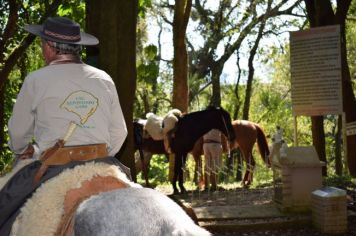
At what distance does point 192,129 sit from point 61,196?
8.78 meters

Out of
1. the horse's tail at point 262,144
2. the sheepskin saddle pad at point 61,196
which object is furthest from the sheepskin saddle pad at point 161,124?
the sheepskin saddle pad at point 61,196

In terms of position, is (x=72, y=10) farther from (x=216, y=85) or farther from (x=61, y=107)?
(x=216, y=85)

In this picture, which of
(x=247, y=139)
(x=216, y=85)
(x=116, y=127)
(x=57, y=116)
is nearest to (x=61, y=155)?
(x=57, y=116)

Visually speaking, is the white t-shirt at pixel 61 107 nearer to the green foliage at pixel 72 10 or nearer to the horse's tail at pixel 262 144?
the green foliage at pixel 72 10

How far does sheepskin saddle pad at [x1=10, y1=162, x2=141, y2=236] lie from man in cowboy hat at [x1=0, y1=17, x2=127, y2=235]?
3.7 inches

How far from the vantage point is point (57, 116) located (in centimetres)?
310

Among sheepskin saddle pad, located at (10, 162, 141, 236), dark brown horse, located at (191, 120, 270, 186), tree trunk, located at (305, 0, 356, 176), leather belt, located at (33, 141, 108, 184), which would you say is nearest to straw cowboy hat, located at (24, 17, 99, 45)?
leather belt, located at (33, 141, 108, 184)

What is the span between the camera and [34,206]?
2898 millimetres

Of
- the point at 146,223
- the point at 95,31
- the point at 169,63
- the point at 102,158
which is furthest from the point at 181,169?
the point at 169,63

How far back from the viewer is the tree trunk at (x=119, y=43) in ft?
19.8

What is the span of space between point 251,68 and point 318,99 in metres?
16.0

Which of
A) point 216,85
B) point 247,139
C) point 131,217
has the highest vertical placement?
point 216,85

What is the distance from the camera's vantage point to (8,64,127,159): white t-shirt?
311cm

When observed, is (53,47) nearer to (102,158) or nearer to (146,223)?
(102,158)
